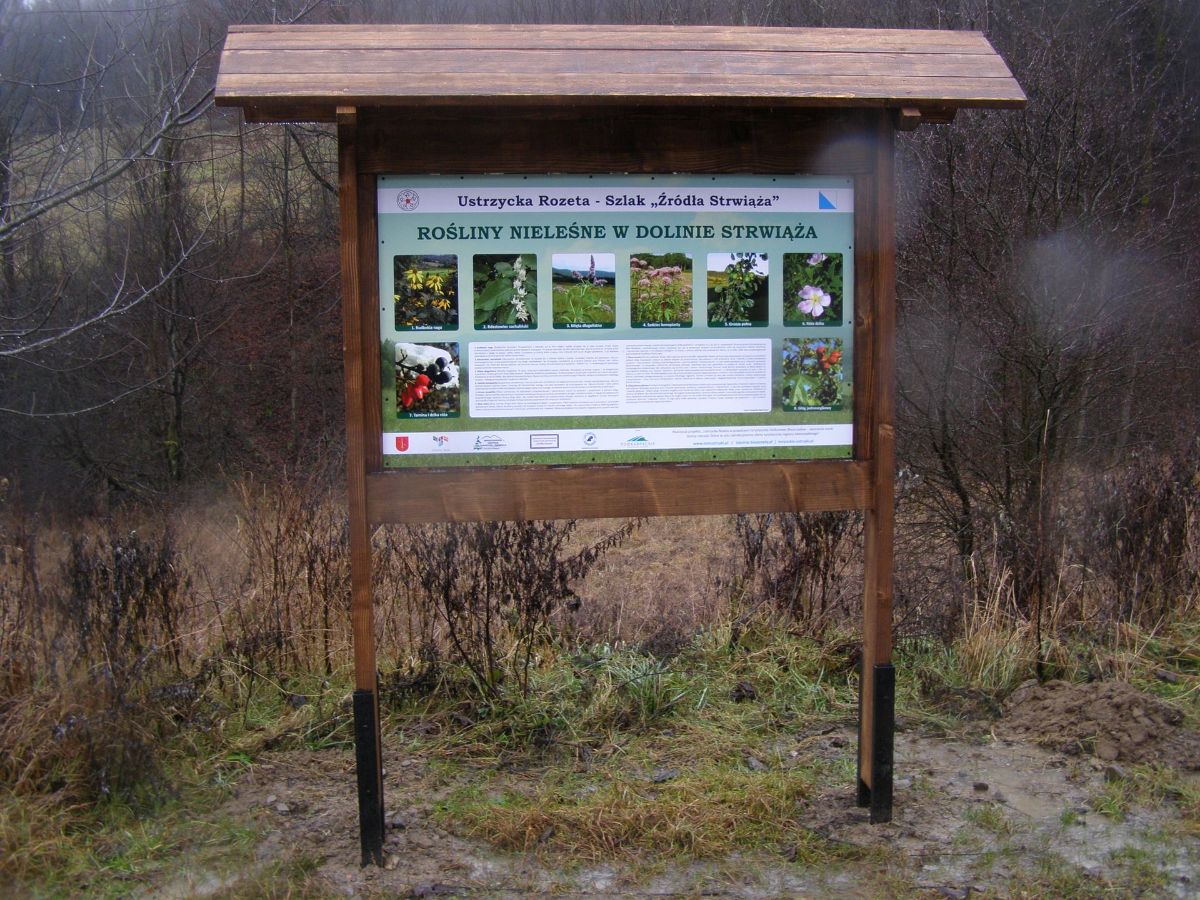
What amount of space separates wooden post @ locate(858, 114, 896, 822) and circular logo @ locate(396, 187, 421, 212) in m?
1.69

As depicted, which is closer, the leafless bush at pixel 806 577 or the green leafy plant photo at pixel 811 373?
the green leafy plant photo at pixel 811 373

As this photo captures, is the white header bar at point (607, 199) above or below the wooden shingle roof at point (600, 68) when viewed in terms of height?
below

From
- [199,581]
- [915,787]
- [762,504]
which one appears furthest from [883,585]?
[199,581]


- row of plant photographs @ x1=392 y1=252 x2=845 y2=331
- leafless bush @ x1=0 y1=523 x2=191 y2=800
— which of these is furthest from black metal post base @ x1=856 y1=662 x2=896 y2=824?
leafless bush @ x1=0 y1=523 x2=191 y2=800

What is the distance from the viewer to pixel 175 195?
589 inches

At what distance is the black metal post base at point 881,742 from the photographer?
4117 mm

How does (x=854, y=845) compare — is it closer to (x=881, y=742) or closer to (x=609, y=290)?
(x=881, y=742)

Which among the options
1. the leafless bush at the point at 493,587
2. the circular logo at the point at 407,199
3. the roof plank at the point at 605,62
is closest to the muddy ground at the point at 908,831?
the leafless bush at the point at 493,587

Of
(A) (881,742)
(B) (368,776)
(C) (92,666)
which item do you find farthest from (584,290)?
(C) (92,666)

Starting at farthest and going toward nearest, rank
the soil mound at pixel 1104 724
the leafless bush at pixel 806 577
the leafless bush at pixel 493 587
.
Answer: the leafless bush at pixel 806 577 < the leafless bush at pixel 493 587 < the soil mound at pixel 1104 724

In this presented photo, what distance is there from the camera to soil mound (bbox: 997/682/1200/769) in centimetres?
467

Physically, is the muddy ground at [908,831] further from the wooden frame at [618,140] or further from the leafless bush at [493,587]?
the leafless bush at [493,587]

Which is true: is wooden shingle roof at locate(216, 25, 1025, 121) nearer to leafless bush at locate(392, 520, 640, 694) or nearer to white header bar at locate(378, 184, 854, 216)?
white header bar at locate(378, 184, 854, 216)

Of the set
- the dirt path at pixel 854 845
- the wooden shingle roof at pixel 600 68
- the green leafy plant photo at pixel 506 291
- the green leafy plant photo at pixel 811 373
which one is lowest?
the dirt path at pixel 854 845
